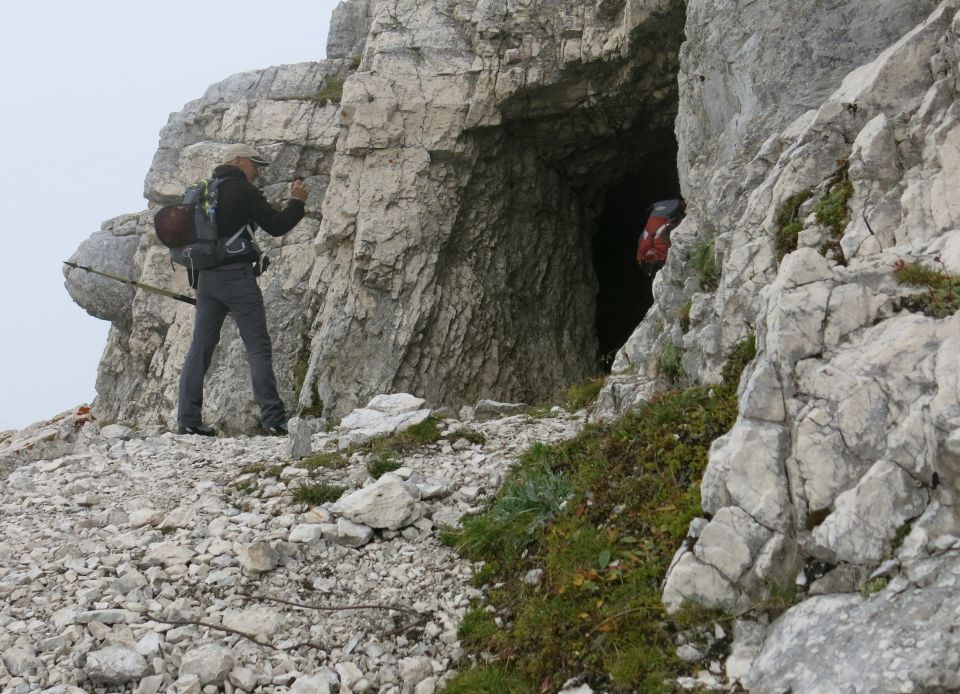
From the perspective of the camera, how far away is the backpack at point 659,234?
45.7 feet

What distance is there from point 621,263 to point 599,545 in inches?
713

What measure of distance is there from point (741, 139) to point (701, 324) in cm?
318

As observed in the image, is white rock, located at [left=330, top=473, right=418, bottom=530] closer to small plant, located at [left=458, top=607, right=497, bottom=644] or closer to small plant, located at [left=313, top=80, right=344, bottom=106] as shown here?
small plant, located at [left=458, top=607, right=497, bottom=644]

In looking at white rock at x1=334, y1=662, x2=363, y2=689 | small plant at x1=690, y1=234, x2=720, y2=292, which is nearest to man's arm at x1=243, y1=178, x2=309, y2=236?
small plant at x1=690, y1=234, x2=720, y2=292

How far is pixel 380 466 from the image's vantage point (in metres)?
8.47

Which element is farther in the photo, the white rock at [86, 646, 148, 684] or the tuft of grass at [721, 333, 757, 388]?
the tuft of grass at [721, 333, 757, 388]

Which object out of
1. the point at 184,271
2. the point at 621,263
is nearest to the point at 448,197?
the point at 184,271

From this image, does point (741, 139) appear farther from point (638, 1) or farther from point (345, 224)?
point (345, 224)

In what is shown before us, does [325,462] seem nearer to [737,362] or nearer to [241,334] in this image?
[241,334]

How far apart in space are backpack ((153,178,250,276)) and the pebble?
336cm

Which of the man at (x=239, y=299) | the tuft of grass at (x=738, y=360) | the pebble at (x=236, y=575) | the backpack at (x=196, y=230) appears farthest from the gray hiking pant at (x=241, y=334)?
the tuft of grass at (x=738, y=360)

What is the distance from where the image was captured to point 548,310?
18844mm

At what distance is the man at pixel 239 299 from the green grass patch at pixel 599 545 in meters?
5.18

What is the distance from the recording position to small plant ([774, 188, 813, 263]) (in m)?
7.18
